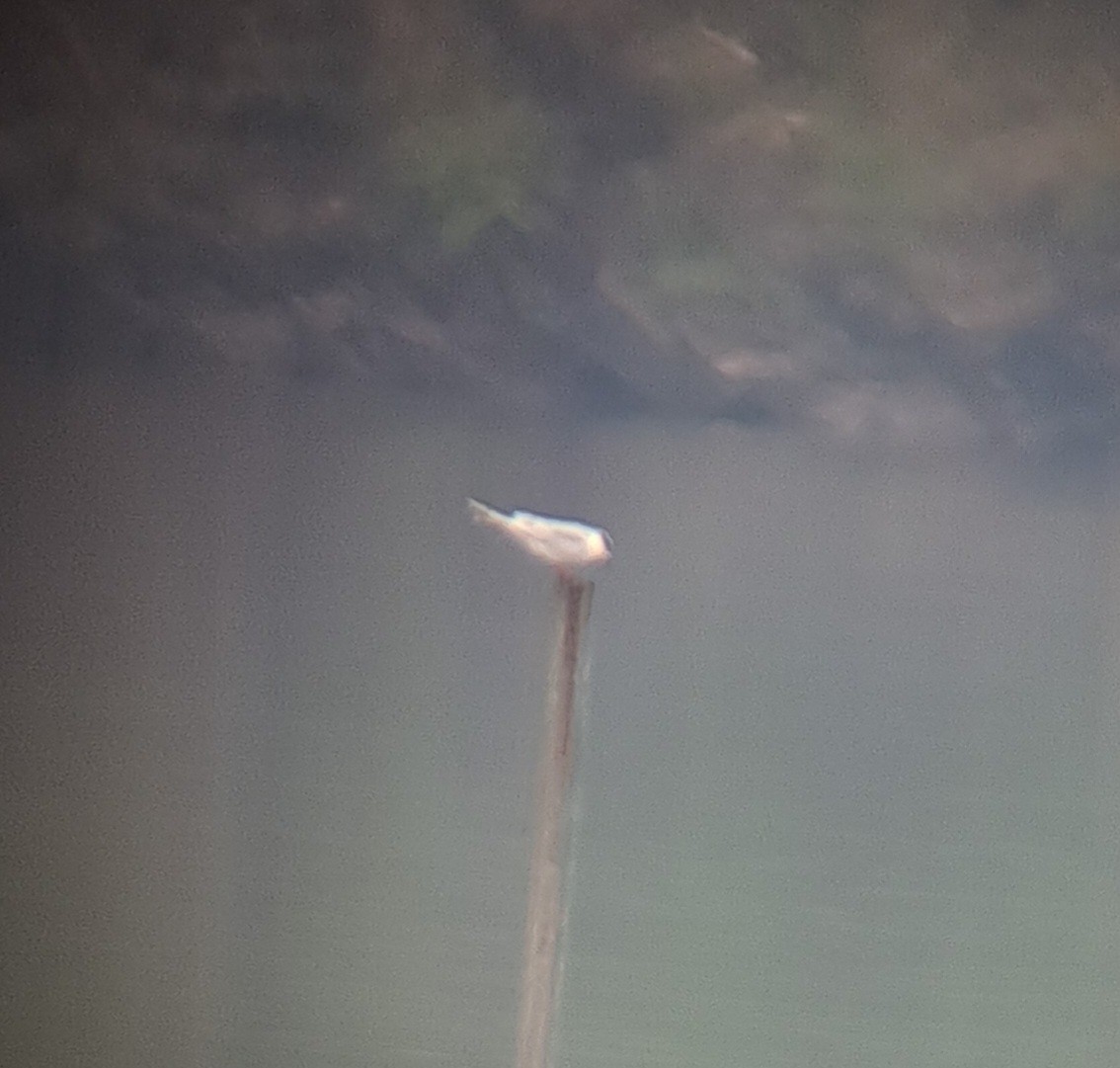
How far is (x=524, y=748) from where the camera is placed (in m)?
1.57

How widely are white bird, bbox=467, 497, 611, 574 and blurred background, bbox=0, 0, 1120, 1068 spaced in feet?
0.07

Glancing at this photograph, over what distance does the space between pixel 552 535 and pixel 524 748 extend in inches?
11.8

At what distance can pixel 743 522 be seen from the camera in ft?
5.24

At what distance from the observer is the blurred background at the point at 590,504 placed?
1.55 metres

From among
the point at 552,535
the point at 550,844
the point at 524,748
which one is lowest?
the point at 550,844

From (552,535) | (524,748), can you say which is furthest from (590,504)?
(524,748)

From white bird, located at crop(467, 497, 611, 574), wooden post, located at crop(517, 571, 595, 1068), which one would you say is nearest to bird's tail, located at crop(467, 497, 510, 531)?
white bird, located at crop(467, 497, 611, 574)

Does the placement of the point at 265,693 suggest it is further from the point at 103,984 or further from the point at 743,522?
the point at 743,522

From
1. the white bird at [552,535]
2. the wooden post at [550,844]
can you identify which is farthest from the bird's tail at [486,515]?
the wooden post at [550,844]

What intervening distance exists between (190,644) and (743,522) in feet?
2.60

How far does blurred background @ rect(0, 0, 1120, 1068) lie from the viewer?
61.2 inches

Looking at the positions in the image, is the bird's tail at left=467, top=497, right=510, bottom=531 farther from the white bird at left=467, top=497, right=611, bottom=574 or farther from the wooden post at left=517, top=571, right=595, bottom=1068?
the wooden post at left=517, top=571, right=595, bottom=1068

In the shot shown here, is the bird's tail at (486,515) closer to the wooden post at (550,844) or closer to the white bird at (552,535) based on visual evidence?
the white bird at (552,535)

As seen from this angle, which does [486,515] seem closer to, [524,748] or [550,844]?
[524,748]
